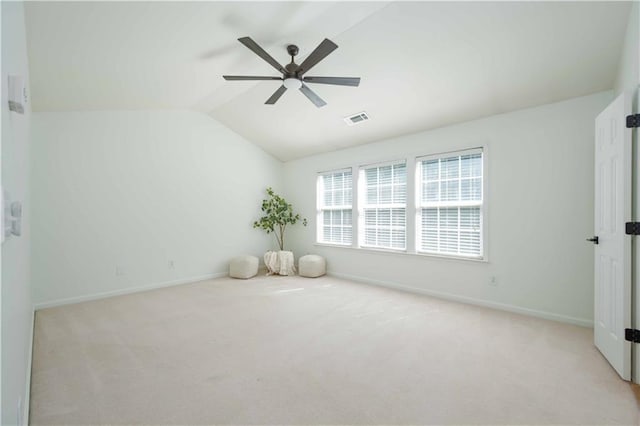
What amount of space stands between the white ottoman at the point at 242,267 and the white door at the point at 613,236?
184 inches

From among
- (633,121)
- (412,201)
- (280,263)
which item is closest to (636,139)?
(633,121)

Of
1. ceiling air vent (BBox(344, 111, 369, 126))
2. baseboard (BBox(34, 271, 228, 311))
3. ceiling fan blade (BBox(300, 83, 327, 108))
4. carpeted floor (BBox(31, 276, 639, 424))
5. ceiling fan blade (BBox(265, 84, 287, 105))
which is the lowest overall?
carpeted floor (BBox(31, 276, 639, 424))

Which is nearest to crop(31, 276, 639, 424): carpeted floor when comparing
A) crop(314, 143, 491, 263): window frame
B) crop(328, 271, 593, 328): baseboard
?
crop(328, 271, 593, 328): baseboard

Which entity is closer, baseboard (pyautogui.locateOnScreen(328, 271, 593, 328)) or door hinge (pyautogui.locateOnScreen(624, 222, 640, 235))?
door hinge (pyautogui.locateOnScreen(624, 222, 640, 235))

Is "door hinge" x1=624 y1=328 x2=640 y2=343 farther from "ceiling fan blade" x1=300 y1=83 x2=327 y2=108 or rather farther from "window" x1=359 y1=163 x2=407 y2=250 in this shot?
"ceiling fan blade" x1=300 y1=83 x2=327 y2=108

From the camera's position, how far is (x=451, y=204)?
4.15 meters

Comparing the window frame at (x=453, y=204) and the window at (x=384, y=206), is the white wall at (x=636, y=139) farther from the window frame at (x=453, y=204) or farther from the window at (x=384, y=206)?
the window at (x=384, y=206)

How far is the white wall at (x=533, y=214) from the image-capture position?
10.5 ft

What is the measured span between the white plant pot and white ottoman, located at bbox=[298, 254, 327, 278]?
0.25m

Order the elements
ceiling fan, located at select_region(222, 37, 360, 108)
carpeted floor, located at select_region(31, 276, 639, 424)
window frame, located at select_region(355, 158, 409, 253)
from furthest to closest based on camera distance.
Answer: window frame, located at select_region(355, 158, 409, 253)
ceiling fan, located at select_region(222, 37, 360, 108)
carpeted floor, located at select_region(31, 276, 639, 424)

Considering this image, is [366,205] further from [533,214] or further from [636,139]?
[636,139]

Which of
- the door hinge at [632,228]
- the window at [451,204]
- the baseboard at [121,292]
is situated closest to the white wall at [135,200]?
the baseboard at [121,292]

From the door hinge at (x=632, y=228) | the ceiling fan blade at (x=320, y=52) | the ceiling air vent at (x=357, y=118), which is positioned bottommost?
the door hinge at (x=632, y=228)

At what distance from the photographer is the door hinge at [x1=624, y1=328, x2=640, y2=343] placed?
2.11 m
